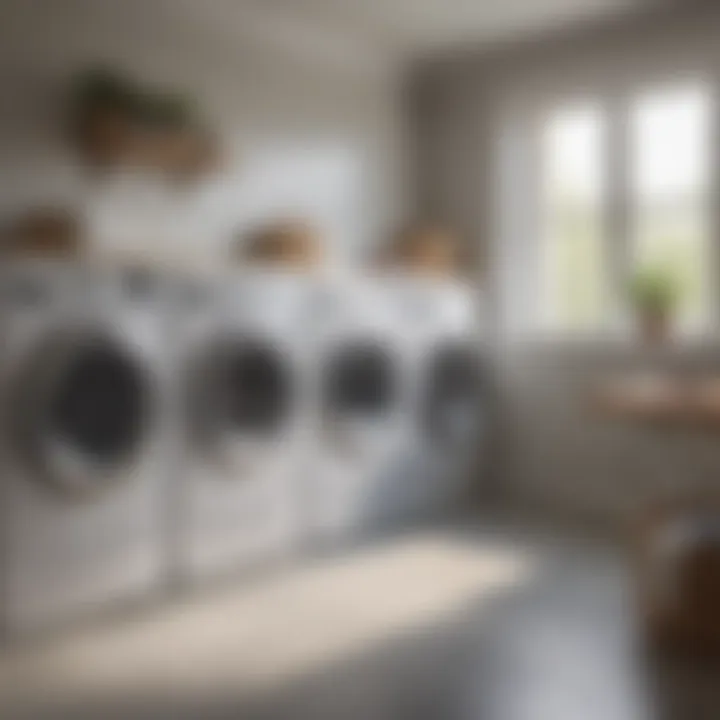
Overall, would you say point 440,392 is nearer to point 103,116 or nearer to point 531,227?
point 531,227

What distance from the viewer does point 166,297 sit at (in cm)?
291

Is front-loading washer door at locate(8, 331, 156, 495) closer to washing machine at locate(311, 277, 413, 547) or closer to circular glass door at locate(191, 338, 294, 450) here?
circular glass door at locate(191, 338, 294, 450)

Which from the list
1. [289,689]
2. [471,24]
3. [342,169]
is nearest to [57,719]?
[289,689]

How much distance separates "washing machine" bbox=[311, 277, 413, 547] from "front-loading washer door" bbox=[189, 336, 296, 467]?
1.04ft

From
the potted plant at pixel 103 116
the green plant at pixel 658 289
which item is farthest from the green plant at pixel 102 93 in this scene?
the green plant at pixel 658 289

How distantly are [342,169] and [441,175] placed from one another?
0.67m

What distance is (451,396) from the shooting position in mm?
4219

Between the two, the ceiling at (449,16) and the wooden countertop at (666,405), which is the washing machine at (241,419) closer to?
the wooden countertop at (666,405)

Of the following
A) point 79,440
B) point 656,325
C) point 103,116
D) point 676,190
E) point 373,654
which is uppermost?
point 103,116

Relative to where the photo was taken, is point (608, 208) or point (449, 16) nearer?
point (449, 16)

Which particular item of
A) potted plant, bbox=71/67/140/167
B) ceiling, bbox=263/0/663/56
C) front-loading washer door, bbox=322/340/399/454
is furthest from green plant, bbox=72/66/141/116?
front-loading washer door, bbox=322/340/399/454

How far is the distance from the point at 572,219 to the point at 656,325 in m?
0.84

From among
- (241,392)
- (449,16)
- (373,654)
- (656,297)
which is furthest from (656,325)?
(373,654)

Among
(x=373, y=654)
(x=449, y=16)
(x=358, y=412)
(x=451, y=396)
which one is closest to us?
(x=373, y=654)
